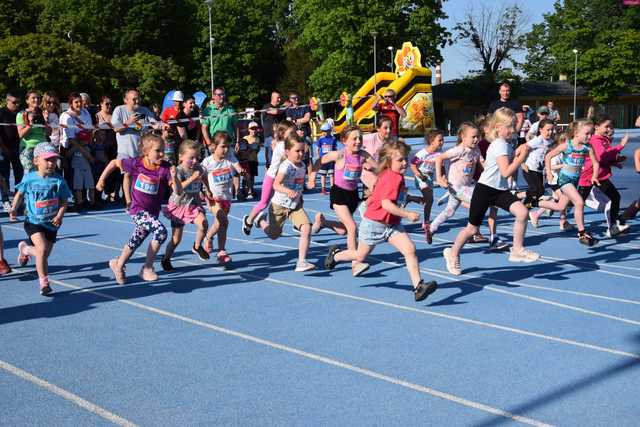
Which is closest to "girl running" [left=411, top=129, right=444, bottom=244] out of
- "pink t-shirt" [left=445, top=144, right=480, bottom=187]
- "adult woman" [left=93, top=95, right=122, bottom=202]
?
"pink t-shirt" [left=445, top=144, right=480, bottom=187]

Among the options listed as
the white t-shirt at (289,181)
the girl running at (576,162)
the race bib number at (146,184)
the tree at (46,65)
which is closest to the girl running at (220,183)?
the white t-shirt at (289,181)

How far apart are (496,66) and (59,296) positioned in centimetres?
6328

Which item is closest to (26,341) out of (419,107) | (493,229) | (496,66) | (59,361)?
(59,361)

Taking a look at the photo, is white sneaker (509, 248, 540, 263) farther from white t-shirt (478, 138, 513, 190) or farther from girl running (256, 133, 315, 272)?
girl running (256, 133, 315, 272)

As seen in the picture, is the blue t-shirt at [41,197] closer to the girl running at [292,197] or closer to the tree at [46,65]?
the girl running at [292,197]

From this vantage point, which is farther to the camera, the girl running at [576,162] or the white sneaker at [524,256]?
the girl running at [576,162]

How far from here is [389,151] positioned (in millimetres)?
7375

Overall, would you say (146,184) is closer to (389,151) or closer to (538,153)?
(389,151)

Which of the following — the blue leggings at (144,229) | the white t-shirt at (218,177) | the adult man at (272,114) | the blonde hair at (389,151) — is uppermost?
the adult man at (272,114)

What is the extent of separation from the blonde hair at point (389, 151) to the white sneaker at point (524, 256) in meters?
2.21

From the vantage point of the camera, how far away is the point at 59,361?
568 cm

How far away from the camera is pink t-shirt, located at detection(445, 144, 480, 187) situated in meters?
9.94

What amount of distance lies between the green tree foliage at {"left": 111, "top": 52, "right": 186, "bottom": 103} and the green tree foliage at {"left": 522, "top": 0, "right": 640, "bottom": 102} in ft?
115

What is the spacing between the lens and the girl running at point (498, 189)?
8.30 meters
